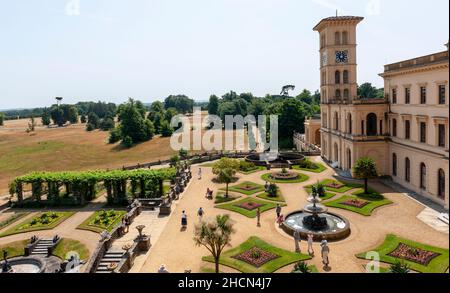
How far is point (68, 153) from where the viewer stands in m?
89.7

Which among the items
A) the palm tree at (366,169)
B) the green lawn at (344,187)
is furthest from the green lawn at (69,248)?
the palm tree at (366,169)

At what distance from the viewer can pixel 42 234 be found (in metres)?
32.8

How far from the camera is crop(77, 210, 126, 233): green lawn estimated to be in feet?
109

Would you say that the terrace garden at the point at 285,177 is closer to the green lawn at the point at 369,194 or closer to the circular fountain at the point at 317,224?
the green lawn at the point at 369,194

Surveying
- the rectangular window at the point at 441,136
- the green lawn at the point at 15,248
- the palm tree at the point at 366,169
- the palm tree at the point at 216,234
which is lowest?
the green lawn at the point at 15,248

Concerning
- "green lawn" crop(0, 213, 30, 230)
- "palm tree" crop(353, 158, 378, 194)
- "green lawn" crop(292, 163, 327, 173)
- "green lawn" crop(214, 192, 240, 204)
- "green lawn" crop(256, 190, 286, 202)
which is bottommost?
"green lawn" crop(0, 213, 30, 230)

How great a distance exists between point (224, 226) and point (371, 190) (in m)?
23.9

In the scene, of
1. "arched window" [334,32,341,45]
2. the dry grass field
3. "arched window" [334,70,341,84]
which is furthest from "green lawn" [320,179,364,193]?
the dry grass field

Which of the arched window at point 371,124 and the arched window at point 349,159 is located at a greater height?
the arched window at point 371,124

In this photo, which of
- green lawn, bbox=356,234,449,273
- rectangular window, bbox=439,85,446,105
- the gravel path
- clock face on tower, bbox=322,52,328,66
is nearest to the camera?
green lawn, bbox=356,234,449,273

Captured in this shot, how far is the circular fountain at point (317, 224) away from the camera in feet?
82.2

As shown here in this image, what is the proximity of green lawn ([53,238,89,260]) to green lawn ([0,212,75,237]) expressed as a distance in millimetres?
5059

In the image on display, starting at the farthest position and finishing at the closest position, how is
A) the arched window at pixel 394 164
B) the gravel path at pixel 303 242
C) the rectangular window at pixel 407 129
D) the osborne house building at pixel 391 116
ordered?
the arched window at pixel 394 164
the rectangular window at pixel 407 129
the osborne house building at pixel 391 116
the gravel path at pixel 303 242

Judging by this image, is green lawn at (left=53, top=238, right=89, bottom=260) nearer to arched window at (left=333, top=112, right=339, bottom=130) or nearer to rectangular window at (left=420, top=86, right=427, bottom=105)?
rectangular window at (left=420, top=86, right=427, bottom=105)
